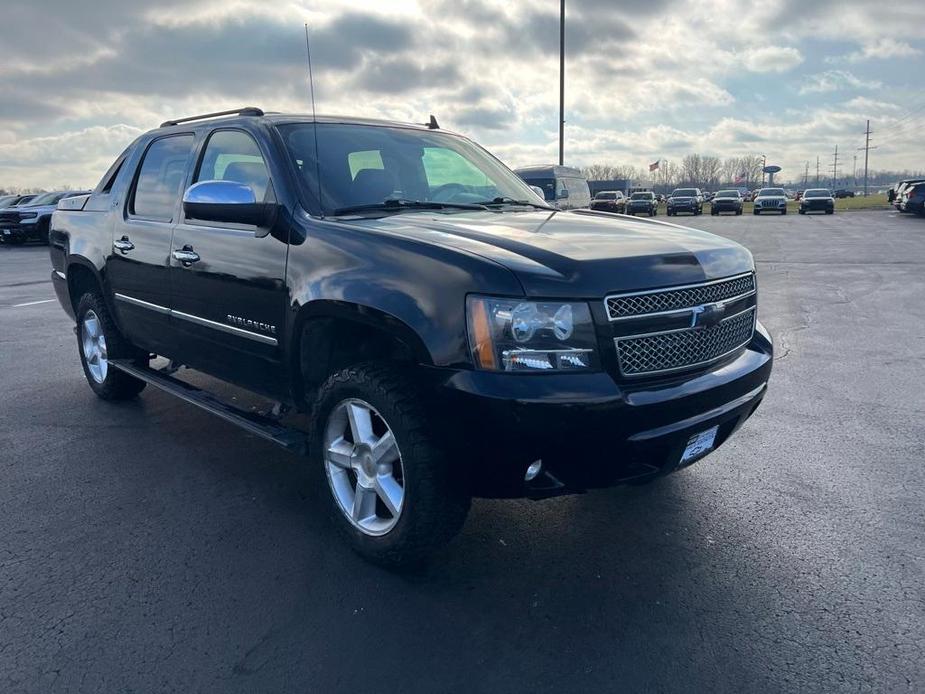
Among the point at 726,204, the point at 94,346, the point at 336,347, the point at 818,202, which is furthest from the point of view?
the point at 726,204

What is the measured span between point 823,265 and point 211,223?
43.9 feet

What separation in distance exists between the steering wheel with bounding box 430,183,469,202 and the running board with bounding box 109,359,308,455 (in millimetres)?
1457

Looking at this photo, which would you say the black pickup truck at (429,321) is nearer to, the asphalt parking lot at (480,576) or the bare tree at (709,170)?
the asphalt parking lot at (480,576)

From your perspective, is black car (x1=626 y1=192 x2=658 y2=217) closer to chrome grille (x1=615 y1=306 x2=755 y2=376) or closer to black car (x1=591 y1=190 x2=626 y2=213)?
black car (x1=591 y1=190 x2=626 y2=213)

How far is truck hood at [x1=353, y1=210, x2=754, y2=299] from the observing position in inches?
107

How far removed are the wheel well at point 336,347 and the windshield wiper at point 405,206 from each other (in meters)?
0.59

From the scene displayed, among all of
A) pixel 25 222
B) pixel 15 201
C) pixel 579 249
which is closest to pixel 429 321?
pixel 579 249

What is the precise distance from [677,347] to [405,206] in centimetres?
159

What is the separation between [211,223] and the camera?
13.2ft

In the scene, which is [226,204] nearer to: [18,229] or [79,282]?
[79,282]

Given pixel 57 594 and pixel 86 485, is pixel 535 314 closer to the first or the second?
pixel 57 594

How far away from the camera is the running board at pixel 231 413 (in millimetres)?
3471

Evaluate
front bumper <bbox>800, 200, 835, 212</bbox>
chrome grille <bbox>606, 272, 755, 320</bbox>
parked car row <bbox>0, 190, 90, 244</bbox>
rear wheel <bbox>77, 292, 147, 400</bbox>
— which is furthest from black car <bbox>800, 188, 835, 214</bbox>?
chrome grille <bbox>606, 272, 755, 320</bbox>

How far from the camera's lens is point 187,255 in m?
4.14
